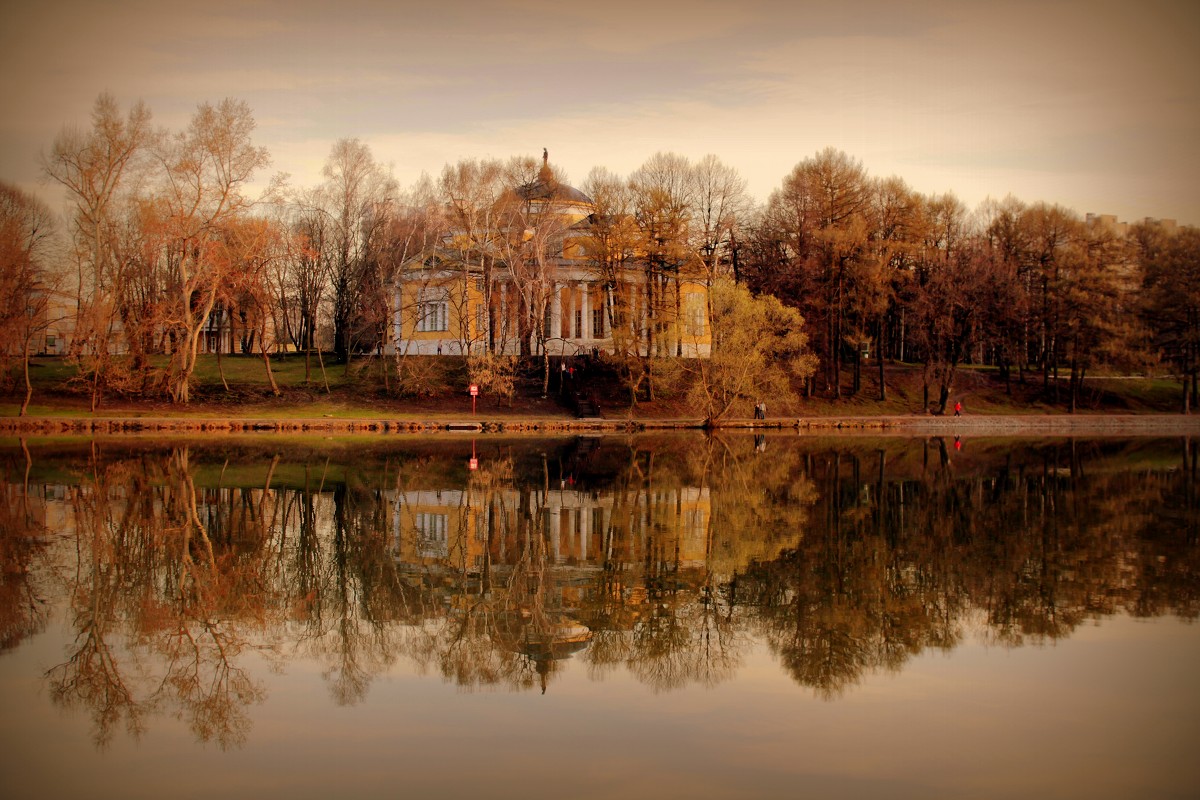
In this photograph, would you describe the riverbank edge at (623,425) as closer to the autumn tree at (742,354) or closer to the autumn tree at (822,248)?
the autumn tree at (742,354)

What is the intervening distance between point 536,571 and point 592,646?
4.61 metres

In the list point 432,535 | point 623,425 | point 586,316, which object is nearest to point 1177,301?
point 623,425

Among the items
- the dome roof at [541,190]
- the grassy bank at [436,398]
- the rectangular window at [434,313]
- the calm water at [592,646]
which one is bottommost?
the calm water at [592,646]

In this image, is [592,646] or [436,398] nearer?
[592,646]

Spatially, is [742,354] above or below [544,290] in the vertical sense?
below

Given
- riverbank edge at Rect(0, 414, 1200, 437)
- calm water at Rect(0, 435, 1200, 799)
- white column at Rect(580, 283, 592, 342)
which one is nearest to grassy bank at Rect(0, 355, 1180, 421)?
riverbank edge at Rect(0, 414, 1200, 437)

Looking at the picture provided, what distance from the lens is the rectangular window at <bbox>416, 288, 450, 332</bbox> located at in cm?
6431

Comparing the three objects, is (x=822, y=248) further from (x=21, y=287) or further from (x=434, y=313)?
(x=21, y=287)

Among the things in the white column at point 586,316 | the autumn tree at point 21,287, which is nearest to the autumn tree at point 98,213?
the autumn tree at point 21,287

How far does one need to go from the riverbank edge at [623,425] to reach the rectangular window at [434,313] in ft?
45.0

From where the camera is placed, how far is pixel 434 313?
6700 centimetres

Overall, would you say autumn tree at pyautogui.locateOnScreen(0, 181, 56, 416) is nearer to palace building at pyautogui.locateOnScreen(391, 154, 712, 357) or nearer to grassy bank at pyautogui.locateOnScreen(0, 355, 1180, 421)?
grassy bank at pyautogui.locateOnScreen(0, 355, 1180, 421)

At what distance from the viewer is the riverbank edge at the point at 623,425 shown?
47062 mm

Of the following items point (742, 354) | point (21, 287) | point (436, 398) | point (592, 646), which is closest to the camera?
point (592, 646)
